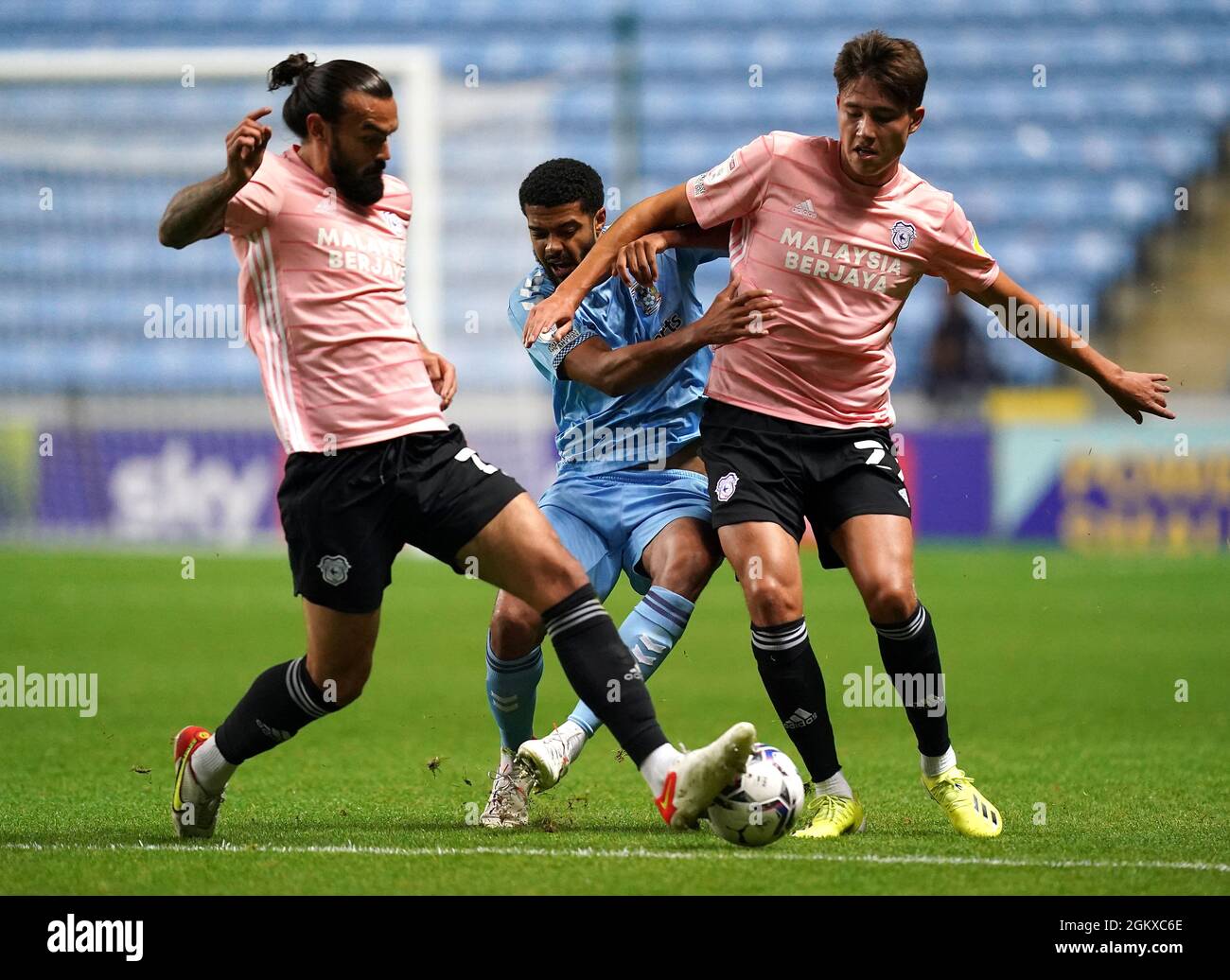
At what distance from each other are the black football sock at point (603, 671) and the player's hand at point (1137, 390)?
5.78ft

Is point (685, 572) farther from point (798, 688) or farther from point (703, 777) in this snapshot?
point (703, 777)

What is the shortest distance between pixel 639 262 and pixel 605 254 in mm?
155

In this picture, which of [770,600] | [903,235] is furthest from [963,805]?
[903,235]

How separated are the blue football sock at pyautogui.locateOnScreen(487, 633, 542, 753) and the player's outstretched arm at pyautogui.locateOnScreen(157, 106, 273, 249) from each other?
1.66m

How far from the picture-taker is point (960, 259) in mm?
5281

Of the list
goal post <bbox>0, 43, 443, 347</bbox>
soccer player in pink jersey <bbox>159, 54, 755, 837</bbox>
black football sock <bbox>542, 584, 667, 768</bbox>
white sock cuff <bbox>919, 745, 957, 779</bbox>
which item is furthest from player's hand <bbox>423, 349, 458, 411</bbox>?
goal post <bbox>0, 43, 443, 347</bbox>

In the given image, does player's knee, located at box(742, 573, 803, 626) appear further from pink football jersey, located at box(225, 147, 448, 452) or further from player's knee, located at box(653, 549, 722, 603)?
pink football jersey, located at box(225, 147, 448, 452)

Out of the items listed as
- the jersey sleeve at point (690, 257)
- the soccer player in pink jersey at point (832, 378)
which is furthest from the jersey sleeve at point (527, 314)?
the soccer player in pink jersey at point (832, 378)

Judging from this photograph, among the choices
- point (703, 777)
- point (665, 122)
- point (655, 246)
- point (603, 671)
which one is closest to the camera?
→ point (703, 777)

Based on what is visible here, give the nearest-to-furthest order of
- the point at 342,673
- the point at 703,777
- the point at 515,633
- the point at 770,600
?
the point at 703,777 < the point at 342,673 < the point at 770,600 < the point at 515,633

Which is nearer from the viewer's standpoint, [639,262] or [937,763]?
[639,262]

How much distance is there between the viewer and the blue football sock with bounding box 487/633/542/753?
5.57 meters

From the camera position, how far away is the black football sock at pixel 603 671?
4.52 metres

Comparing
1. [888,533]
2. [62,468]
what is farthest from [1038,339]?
[62,468]
